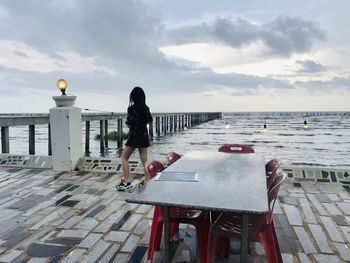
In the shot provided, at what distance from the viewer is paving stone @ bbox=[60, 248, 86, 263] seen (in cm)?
240

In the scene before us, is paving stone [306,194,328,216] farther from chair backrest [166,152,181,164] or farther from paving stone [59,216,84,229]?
paving stone [59,216,84,229]

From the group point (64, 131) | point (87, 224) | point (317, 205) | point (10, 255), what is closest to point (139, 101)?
point (87, 224)

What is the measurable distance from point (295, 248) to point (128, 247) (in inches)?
57.7

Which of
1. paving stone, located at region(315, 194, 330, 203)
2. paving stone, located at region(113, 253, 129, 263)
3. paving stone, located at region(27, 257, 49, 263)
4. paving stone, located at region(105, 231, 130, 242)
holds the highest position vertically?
paving stone, located at region(315, 194, 330, 203)

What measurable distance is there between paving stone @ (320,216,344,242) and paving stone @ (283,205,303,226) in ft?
0.80

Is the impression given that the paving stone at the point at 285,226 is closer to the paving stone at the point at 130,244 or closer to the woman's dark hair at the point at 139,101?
the paving stone at the point at 130,244

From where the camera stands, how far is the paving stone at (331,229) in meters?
2.80

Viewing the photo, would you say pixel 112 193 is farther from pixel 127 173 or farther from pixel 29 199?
pixel 29 199

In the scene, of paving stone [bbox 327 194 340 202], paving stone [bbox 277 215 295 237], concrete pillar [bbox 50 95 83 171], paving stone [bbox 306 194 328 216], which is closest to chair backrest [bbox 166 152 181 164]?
paving stone [bbox 277 215 295 237]

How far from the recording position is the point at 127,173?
15.0ft

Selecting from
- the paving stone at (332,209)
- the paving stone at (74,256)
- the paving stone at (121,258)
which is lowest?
the paving stone at (74,256)

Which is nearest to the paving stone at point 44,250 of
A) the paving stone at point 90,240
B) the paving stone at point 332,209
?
the paving stone at point 90,240

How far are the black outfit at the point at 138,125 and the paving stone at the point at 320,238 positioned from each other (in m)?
2.47

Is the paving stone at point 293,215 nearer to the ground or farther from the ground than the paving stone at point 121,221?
farther from the ground
